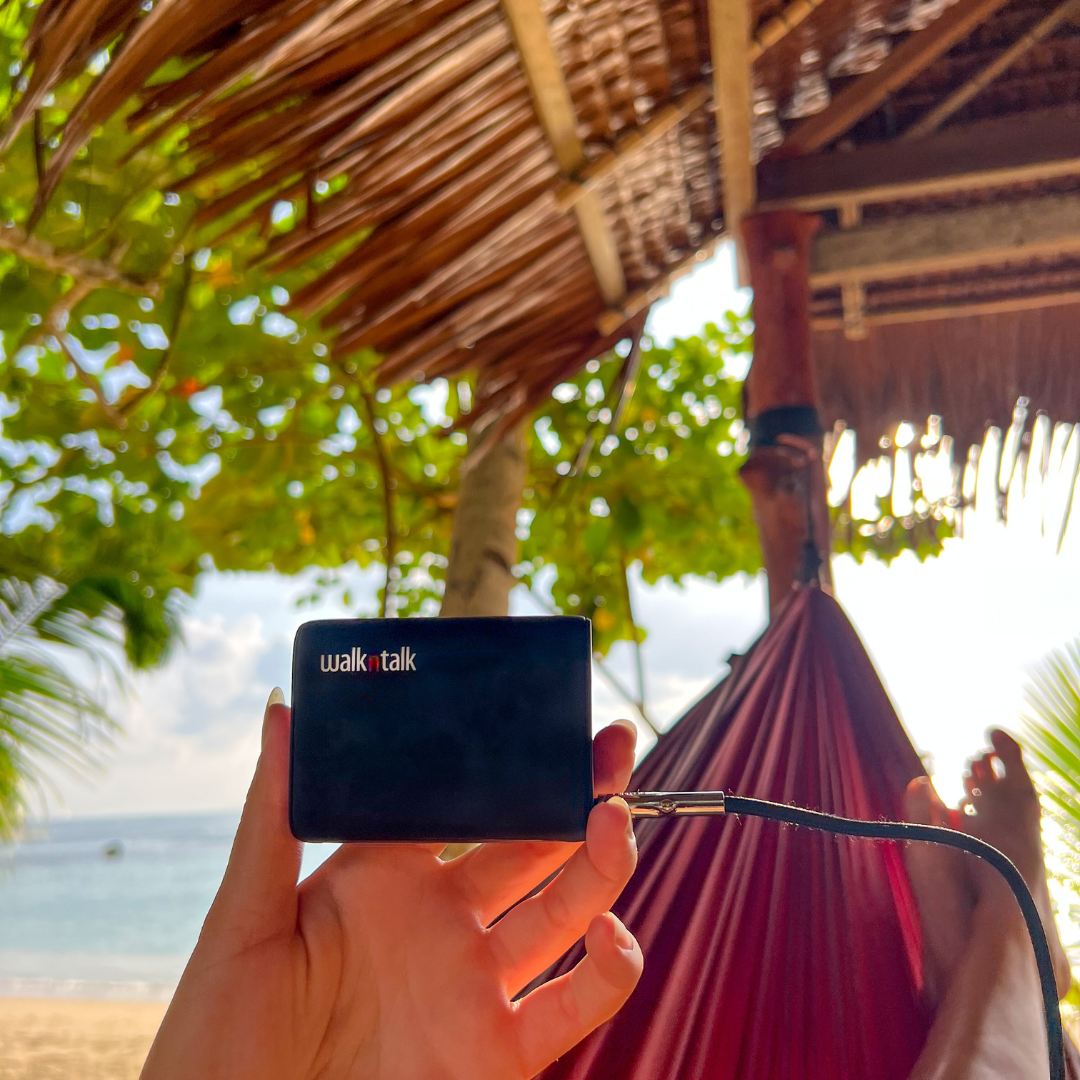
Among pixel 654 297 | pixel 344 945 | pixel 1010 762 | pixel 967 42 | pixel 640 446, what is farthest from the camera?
pixel 640 446

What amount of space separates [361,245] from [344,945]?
0.87 metres

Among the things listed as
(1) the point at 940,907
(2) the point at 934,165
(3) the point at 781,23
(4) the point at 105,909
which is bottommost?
(4) the point at 105,909

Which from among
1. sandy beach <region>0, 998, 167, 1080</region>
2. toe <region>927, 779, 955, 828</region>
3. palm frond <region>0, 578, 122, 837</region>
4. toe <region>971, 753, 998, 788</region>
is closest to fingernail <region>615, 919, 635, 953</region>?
toe <region>927, 779, 955, 828</region>

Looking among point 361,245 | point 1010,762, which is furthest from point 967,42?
point 1010,762

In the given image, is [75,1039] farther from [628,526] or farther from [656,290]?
[656,290]

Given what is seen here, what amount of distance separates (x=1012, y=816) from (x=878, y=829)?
33cm

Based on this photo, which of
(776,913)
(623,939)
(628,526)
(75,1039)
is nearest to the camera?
(623,939)

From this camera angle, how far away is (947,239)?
1269mm

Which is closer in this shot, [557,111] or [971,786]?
[971,786]

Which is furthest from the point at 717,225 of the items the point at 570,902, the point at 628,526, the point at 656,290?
the point at 570,902

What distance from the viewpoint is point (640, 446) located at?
2654mm

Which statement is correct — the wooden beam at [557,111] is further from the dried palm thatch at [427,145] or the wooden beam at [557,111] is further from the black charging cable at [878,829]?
the black charging cable at [878,829]

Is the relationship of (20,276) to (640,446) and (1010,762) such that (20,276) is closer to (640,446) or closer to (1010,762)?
(640,446)

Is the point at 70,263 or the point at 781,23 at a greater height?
the point at 781,23
